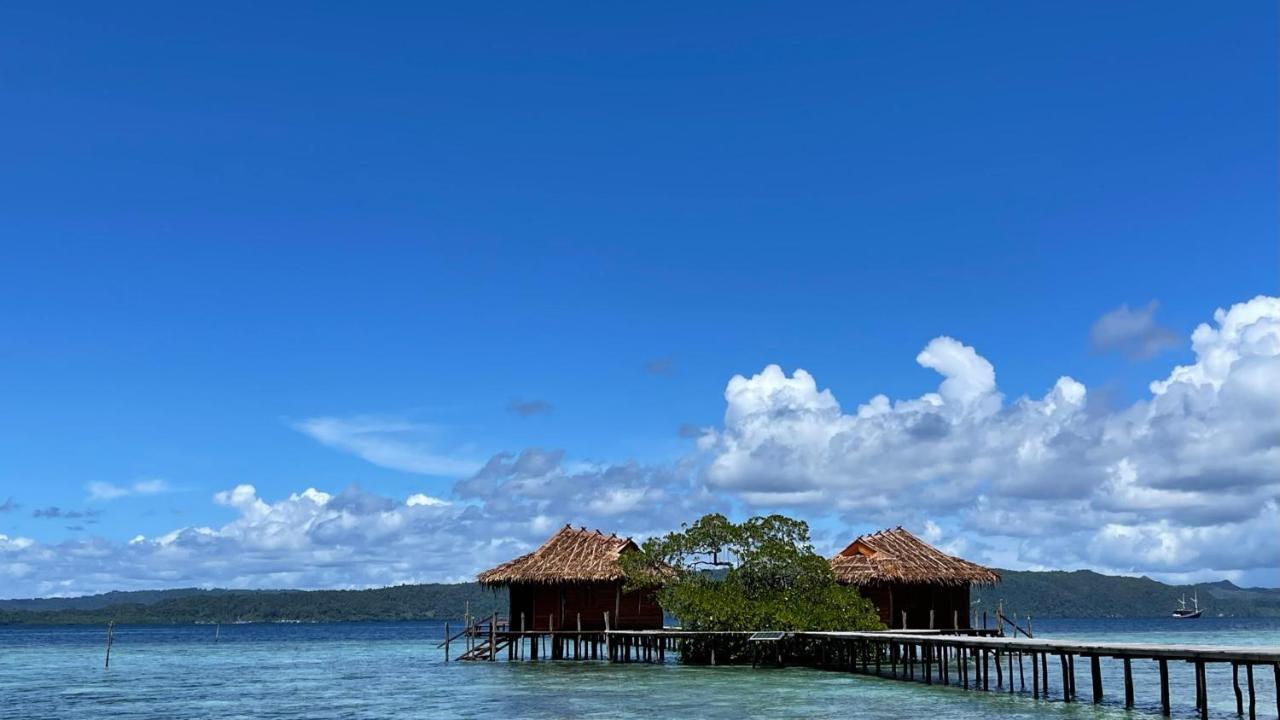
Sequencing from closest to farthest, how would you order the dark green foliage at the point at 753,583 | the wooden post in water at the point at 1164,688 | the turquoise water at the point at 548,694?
the wooden post in water at the point at 1164,688 → the turquoise water at the point at 548,694 → the dark green foliage at the point at 753,583

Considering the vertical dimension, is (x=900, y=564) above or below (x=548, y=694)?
above

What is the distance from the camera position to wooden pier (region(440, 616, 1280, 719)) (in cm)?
2716

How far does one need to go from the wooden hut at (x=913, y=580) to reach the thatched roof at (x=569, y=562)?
27.2ft

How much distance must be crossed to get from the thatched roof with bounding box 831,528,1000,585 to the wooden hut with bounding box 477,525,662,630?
7466 mm

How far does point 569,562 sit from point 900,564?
12.1 m

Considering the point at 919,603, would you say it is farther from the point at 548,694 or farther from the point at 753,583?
the point at 548,694

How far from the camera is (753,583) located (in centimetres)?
4297

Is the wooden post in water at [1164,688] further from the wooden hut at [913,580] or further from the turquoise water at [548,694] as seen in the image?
the wooden hut at [913,580]

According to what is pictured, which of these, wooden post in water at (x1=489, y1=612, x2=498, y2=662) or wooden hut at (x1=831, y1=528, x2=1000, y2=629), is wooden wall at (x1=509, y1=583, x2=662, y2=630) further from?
wooden hut at (x1=831, y1=528, x2=1000, y2=629)

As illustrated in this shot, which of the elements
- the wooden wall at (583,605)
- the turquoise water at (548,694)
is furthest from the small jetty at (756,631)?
the turquoise water at (548,694)

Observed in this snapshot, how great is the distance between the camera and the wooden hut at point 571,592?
45.2 meters

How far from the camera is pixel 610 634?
4478cm

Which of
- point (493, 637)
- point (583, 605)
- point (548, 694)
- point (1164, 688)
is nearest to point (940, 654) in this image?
point (1164, 688)

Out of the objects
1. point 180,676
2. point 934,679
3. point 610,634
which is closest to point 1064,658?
point 934,679
